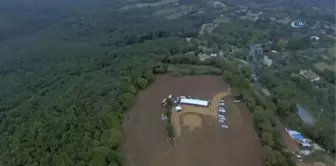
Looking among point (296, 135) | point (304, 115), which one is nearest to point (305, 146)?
point (296, 135)

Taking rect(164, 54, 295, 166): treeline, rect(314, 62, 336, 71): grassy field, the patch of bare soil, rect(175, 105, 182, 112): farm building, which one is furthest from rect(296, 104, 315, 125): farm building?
rect(314, 62, 336, 71): grassy field

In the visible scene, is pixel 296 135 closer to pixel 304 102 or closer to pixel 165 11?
pixel 304 102

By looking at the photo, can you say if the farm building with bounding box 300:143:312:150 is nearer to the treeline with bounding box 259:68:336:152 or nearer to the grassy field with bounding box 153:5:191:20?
the treeline with bounding box 259:68:336:152

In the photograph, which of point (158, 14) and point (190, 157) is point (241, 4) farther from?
point (190, 157)

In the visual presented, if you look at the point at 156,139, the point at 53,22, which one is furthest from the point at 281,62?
the point at 53,22

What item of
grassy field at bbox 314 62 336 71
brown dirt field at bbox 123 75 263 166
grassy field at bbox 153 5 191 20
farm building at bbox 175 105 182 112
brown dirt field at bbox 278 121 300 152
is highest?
farm building at bbox 175 105 182 112

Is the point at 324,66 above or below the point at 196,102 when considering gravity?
below

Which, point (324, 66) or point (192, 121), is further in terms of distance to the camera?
point (324, 66)

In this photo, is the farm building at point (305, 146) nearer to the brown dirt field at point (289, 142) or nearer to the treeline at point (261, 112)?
the brown dirt field at point (289, 142)
